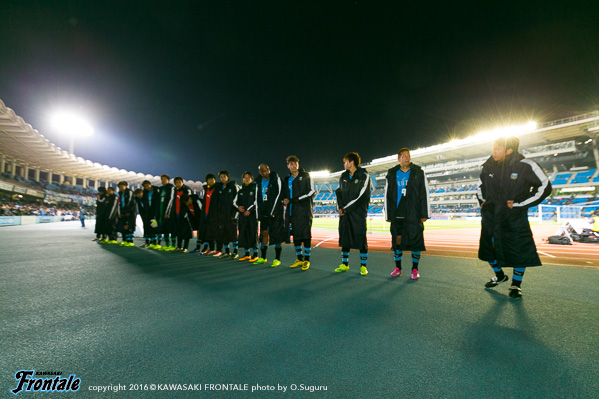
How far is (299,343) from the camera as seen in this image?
1.63 m

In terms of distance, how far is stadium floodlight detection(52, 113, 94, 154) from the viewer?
1486 inches

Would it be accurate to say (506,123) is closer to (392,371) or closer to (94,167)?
(392,371)

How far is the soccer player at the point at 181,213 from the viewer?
6.21 m

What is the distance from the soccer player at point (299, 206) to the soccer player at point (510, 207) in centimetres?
253

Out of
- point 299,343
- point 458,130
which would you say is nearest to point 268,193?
point 299,343

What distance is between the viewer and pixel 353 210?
4020 millimetres

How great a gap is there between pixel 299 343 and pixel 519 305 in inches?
91.4

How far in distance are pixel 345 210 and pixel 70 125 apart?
52.7 m

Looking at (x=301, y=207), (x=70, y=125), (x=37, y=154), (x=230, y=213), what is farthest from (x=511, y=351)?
(x=70, y=125)

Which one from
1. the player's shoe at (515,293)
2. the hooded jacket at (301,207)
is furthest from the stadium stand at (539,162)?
the hooded jacket at (301,207)

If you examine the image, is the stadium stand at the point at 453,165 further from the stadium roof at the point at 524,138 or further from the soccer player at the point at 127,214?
the soccer player at the point at 127,214

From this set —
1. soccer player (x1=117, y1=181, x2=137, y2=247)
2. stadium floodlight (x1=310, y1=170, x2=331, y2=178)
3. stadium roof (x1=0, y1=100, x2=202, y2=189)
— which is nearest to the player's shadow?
soccer player (x1=117, y1=181, x2=137, y2=247)

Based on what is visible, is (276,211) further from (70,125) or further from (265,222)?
(70,125)

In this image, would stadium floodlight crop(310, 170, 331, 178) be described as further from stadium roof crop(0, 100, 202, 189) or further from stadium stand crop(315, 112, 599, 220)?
stadium roof crop(0, 100, 202, 189)
